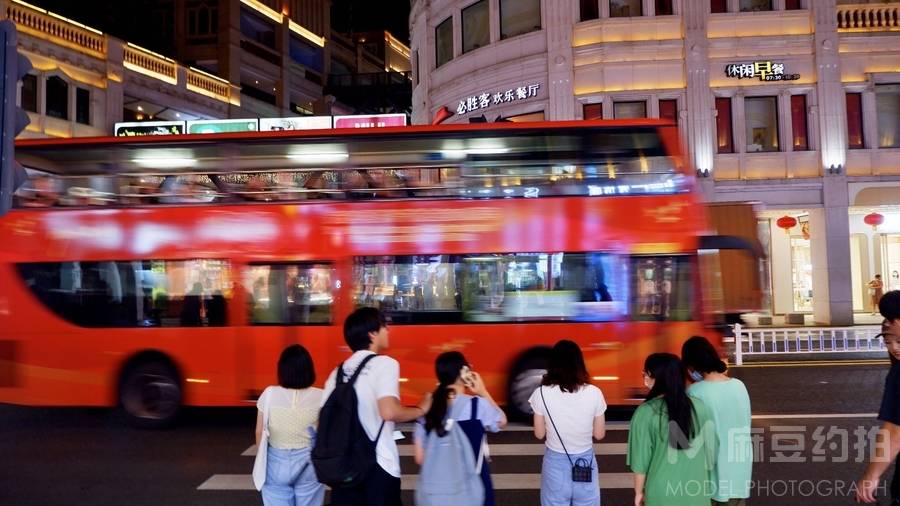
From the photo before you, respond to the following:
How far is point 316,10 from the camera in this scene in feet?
159

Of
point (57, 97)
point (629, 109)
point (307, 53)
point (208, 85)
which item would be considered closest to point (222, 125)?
point (57, 97)

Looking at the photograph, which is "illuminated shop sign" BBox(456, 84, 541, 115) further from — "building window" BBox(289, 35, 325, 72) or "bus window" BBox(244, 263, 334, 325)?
"building window" BBox(289, 35, 325, 72)

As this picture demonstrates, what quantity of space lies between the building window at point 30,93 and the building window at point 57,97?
54 centimetres

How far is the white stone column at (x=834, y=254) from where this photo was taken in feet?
68.6

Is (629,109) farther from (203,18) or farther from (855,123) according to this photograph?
(203,18)

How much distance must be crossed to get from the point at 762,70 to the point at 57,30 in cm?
2535

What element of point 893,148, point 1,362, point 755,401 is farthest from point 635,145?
point 893,148

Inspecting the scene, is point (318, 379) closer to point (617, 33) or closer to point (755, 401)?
point (755, 401)

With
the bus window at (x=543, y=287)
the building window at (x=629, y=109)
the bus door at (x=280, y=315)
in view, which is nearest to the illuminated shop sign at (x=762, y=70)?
the building window at (x=629, y=109)

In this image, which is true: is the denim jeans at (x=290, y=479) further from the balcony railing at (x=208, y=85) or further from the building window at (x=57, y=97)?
the balcony railing at (x=208, y=85)

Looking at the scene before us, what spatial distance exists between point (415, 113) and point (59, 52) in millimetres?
14067

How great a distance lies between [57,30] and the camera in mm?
25719

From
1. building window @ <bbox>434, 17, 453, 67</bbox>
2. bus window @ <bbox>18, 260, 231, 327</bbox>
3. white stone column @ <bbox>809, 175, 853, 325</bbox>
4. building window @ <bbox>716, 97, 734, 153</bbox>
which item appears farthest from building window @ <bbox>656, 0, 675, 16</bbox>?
bus window @ <bbox>18, 260, 231, 327</bbox>

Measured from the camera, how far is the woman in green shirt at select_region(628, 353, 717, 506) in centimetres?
349
